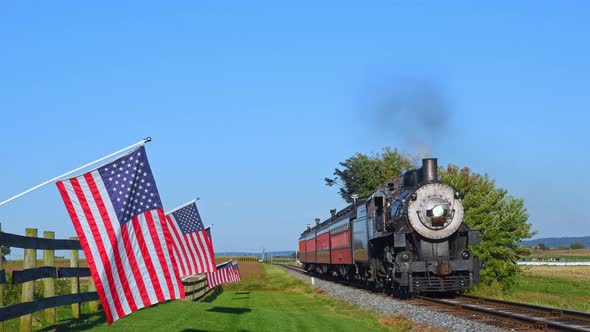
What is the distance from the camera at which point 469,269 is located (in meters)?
23.6

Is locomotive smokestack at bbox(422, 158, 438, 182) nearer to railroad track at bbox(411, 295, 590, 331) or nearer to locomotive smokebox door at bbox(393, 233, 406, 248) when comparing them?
locomotive smokebox door at bbox(393, 233, 406, 248)

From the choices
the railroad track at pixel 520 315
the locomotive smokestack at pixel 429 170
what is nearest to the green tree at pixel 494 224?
the locomotive smokestack at pixel 429 170

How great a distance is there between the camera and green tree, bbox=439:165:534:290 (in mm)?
30734

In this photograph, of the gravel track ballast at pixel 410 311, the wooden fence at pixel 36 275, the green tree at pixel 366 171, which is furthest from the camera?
the green tree at pixel 366 171

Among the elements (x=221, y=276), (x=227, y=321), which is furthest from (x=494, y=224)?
(x=227, y=321)

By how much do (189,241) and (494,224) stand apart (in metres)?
15.1

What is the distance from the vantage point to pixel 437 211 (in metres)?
23.7

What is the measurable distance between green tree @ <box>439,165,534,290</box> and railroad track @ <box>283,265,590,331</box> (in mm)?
8530

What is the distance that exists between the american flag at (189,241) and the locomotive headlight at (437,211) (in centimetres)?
727

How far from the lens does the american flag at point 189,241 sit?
2006cm

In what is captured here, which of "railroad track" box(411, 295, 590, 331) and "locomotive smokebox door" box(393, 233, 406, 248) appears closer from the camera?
"railroad track" box(411, 295, 590, 331)

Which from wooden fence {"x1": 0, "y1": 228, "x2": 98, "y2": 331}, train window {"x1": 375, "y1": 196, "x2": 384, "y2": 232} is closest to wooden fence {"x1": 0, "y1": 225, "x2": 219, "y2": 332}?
wooden fence {"x1": 0, "y1": 228, "x2": 98, "y2": 331}

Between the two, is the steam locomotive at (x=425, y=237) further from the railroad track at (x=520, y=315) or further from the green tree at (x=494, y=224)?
the green tree at (x=494, y=224)

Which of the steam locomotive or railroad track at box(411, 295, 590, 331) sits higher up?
the steam locomotive
